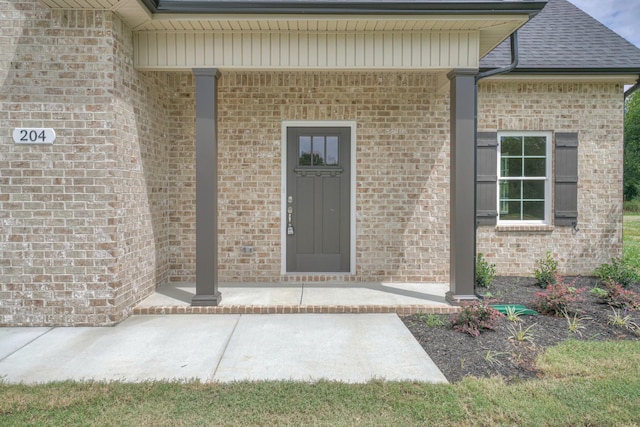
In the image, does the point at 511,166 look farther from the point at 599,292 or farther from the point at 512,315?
the point at 512,315

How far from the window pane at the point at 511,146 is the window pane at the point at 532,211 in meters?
0.88

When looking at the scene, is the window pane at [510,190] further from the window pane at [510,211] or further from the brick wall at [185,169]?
the brick wall at [185,169]

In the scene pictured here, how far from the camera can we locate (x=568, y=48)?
7.18 m

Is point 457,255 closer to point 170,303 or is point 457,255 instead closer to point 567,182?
point 567,182

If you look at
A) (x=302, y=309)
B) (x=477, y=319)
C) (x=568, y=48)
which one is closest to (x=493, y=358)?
(x=477, y=319)

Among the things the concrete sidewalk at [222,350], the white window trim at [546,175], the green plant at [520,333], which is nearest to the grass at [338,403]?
the concrete sidewalk at [222,350]

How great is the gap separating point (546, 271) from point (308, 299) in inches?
147

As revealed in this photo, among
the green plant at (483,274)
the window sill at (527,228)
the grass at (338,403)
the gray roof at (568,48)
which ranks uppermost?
the gray roof at (568,48)

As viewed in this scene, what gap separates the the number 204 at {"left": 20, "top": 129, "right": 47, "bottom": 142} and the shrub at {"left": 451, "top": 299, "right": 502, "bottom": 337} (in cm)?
486

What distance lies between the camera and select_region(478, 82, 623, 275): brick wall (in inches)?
273

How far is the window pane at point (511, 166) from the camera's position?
7.17 m

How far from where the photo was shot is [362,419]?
9.04ft

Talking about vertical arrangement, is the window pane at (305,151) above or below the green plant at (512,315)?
above

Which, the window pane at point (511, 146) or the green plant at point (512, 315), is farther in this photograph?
the window pane at point (511, 146)
